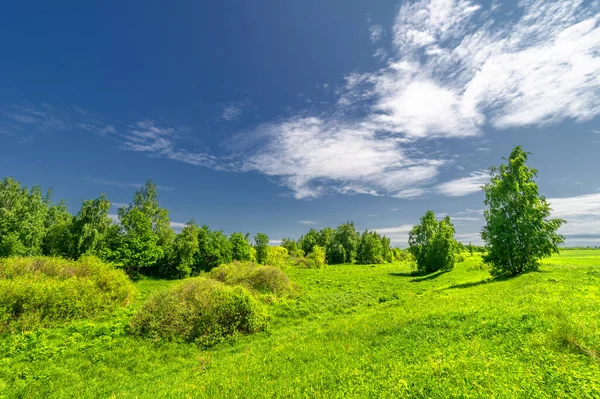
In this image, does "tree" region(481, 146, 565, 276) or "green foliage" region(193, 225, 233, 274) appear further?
"green foliage" region(193, 225, 233, 274)

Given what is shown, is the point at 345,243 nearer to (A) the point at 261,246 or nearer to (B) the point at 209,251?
(A) the point at 261,246

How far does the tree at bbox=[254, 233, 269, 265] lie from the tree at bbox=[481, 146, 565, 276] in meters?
55.4

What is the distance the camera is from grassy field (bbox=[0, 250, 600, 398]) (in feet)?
23.6

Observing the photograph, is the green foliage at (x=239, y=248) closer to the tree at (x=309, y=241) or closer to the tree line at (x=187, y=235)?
the tree line at (x=187, y=235)

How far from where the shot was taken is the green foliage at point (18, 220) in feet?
135

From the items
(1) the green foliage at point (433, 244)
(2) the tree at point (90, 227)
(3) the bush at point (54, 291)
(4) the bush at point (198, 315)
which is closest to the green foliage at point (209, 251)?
(2) the tree at point (90, 227)

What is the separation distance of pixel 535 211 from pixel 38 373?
46001 mm

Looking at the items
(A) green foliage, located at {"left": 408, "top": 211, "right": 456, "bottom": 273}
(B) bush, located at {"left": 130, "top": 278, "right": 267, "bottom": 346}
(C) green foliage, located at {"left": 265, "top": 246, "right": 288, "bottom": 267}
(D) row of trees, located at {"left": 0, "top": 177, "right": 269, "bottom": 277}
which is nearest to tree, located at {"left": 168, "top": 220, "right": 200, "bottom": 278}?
(D) row of trees, located at {"left": 0, "top": 177, "right": 269, "bottom": 277}

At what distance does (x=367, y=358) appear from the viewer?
10.2 m

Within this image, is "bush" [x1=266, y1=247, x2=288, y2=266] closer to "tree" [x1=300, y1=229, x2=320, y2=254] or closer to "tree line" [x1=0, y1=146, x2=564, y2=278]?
"tree line" [x1=0, y1=146, x2=564, y2=278]

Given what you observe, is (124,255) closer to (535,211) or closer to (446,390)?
(446,390)

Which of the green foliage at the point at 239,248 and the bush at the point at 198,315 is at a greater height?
the green foliage at the point at 239,248

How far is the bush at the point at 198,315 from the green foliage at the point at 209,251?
114 ft

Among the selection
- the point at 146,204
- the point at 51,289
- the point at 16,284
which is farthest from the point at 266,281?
the point at 146,204
